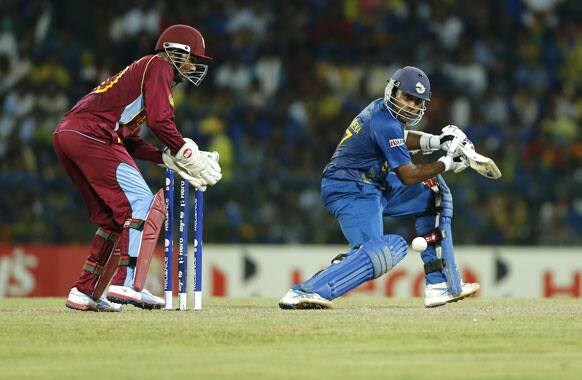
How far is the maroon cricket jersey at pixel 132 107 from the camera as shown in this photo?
364 inches

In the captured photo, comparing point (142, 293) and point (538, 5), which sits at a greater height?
point (538, 5)

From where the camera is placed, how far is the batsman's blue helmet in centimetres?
1005

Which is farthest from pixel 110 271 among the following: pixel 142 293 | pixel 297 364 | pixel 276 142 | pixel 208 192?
pixel 276 142

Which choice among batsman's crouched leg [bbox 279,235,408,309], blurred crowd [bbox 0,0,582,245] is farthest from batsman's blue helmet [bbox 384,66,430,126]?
blurred crowd [bbox 0,0,582,245]

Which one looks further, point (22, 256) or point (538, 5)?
point (538, 5)

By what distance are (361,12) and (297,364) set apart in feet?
43.2

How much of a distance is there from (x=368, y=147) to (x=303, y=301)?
1.34 meters

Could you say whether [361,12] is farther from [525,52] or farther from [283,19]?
[525,52]

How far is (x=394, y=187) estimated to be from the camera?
1040 centimetres

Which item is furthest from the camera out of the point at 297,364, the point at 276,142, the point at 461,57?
the point at 461,57

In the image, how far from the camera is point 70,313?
970 cm

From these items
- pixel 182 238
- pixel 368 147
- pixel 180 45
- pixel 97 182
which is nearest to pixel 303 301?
pixel 182 238

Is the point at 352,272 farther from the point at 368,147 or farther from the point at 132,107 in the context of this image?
the point at 132,107

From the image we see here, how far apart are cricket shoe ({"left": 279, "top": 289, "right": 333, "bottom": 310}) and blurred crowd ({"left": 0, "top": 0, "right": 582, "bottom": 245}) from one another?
616 centimetres
